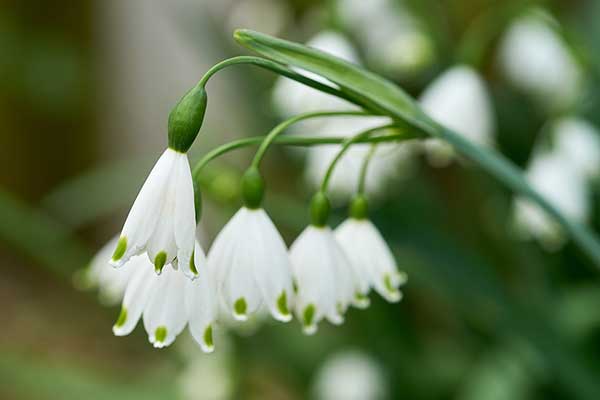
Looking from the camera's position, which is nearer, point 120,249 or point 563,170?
point 120,249

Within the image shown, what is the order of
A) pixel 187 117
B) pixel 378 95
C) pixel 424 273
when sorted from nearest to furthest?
1. pixel 187 117
2. pixel 378 95
3. pixel 424 273

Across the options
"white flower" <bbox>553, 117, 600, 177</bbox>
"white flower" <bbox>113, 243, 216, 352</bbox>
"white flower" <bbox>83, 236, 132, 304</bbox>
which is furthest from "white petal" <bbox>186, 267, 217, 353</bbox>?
"white flower" <bbox>553, 117, 600, 177</bbox>

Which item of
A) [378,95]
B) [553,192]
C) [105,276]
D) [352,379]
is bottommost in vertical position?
[352,379]

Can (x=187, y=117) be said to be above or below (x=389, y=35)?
above

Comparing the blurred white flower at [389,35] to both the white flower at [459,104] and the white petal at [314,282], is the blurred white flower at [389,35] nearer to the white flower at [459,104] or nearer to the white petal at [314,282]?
the white flower at [459,104]

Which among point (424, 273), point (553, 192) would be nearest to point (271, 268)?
point (553, 192)

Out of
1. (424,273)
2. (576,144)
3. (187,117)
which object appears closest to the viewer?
(187,117)

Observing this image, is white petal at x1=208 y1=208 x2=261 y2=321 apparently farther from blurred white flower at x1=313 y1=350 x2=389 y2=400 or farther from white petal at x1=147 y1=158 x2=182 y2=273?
blurred white flower at x1=313 y1=350 x2=389 y2=400

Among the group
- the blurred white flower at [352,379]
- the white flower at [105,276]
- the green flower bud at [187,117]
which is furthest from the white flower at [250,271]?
the blurred white flower at [352,379]

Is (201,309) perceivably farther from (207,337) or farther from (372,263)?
(372,263)
